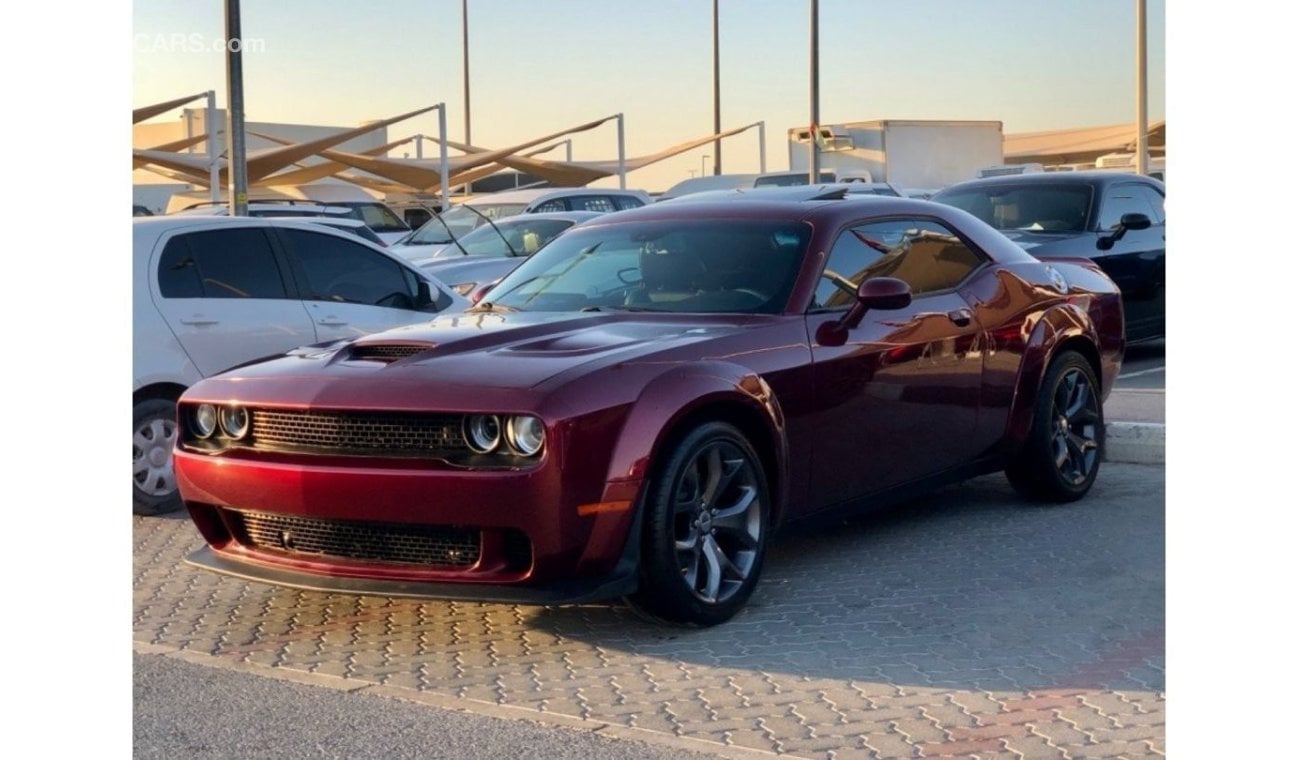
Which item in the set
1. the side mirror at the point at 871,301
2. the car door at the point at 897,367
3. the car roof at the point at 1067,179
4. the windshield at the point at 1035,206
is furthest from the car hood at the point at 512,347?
the car roof at the point at 1067,179

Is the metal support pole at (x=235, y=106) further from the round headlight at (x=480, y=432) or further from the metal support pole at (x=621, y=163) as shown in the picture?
the metal support pole at (x=621, y=163)

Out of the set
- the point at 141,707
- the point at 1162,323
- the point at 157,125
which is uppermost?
the point at 157,125

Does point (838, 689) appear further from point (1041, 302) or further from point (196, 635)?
point (1041, 302)

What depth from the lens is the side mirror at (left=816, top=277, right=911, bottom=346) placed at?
21.8ft

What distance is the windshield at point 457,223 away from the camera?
2138 centimetres

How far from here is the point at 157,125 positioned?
185 ft

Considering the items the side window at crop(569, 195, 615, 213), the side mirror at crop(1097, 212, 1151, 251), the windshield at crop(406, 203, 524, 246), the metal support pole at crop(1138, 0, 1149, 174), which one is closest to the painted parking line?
the side mirror at crop(1097, 212, 1151, 251)

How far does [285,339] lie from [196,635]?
3349mm

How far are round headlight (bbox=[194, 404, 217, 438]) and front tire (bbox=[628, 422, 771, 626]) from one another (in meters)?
1.63

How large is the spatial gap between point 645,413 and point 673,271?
4.65 feet

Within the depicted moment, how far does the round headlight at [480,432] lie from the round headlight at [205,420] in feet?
3.77
